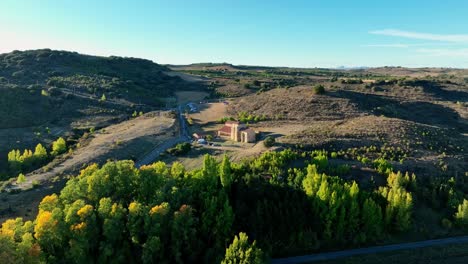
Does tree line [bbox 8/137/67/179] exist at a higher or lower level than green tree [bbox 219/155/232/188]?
lower

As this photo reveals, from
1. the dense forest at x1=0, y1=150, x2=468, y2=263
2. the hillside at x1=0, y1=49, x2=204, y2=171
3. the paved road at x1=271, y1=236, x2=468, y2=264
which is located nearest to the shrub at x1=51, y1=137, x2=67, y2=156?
the hillside at x1=0, y1=49, x2=204, y2=171

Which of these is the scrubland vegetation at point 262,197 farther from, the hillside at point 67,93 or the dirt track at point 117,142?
the hillside at point 67,93

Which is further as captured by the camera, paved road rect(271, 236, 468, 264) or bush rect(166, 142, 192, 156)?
bush rect(166, 142, 192, 156)

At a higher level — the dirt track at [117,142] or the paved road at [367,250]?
the dirt track at [117,142]

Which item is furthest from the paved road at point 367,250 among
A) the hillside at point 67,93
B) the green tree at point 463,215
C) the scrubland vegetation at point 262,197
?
the hillside at point 67,93

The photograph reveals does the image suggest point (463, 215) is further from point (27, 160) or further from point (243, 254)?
point (27, 160)

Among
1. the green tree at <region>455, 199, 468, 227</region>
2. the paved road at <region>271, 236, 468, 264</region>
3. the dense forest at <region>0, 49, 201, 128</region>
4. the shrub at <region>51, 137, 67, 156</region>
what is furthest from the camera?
the dense forest at <region>0, 49, 201, 128</region>

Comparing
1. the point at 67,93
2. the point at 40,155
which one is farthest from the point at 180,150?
the point at 67,93

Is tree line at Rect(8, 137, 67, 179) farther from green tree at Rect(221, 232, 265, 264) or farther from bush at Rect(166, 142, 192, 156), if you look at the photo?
green tree at Rect(221, 232, 265, 264)

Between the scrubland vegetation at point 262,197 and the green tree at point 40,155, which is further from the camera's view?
the green tree at point 40,155

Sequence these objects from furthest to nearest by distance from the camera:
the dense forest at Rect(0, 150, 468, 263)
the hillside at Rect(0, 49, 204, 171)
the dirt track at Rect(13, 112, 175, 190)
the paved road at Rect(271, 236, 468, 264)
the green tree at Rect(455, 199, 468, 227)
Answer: the hillside at Rect(0, 49, 204, 171), the dirt track at Rect(13, 112, 175, 190), the green tree at Rect(455, 199, 468, 227), the paved road at Rect(271, 236, 468, 264), the dense forest at Rect(0, 150, 468, 263)
